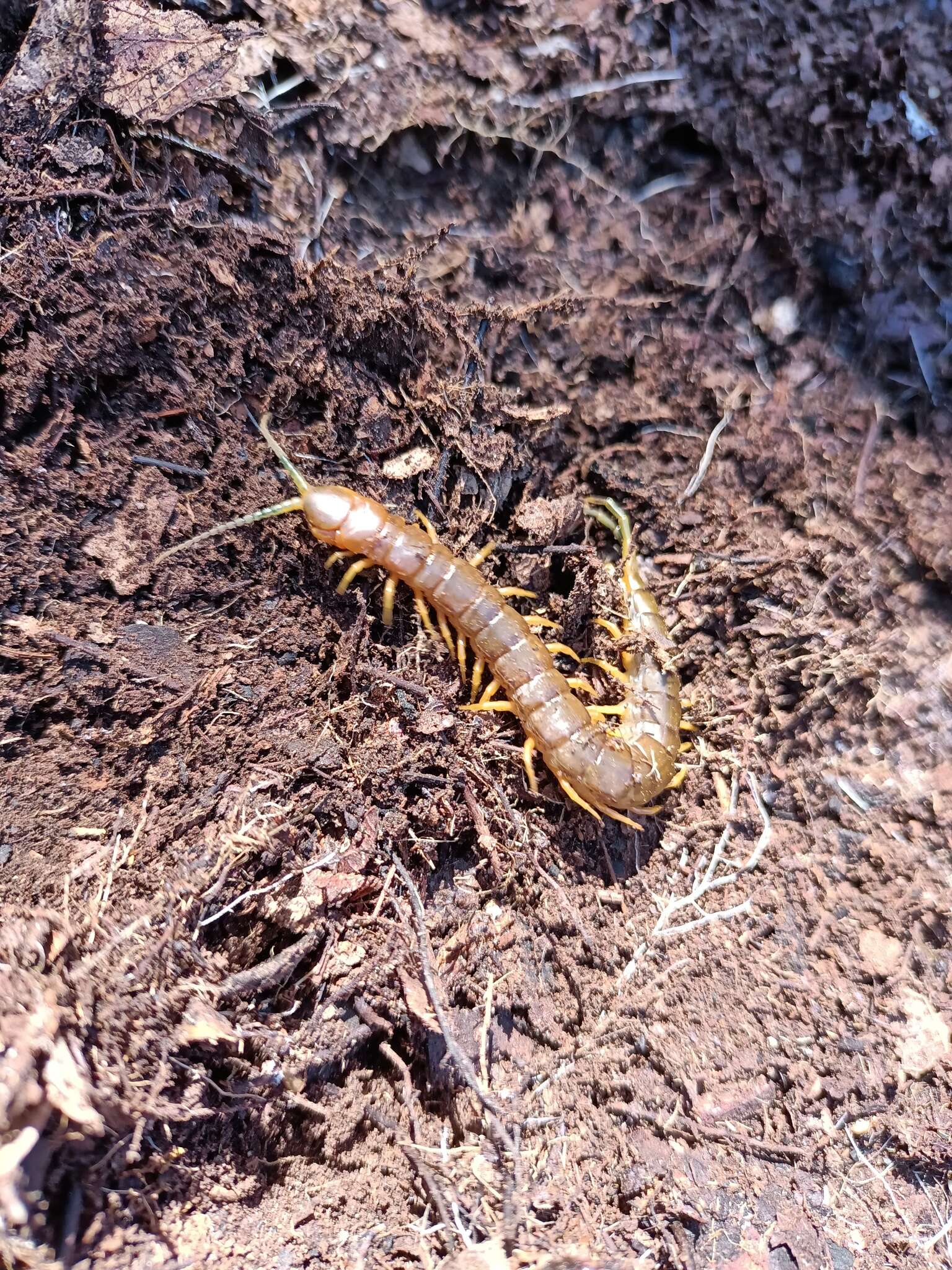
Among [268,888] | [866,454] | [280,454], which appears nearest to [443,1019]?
[268,888]

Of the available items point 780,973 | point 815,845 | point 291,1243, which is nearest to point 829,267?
point 815,845

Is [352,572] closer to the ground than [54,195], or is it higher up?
closer to the ground

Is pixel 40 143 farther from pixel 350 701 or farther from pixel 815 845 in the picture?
pixel 815 845

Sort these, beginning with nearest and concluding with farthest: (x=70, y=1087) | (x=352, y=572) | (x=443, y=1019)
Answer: (x=70, y=1087) → (x=443, y=1019) → (x=352, y=572)

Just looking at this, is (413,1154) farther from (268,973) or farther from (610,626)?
(610,626)

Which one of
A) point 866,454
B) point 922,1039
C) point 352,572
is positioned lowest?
point 922,1039

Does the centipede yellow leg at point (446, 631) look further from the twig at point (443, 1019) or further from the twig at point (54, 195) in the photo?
the twig at point (54, 195)

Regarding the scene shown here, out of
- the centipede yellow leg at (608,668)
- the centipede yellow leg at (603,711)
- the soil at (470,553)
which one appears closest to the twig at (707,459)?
the soil at (470,553)
